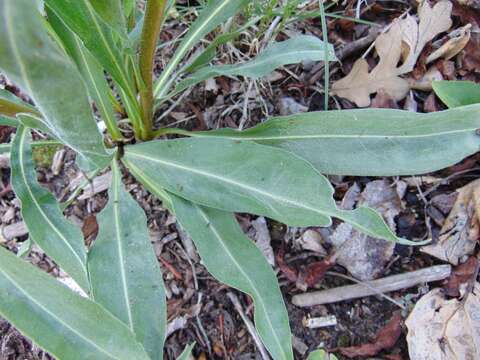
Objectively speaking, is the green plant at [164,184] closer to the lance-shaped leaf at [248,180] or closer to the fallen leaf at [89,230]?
the lance-shaped leaf at [248,180]

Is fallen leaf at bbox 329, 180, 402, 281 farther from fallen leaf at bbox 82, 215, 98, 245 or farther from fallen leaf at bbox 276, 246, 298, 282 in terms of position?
fallen leaf at bbox 82, 215, 98, 245

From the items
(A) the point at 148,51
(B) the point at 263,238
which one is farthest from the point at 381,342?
(A) the point at 148,51

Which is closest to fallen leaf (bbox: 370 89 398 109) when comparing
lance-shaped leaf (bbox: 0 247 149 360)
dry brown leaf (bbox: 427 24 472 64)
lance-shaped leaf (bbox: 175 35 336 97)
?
dry brown leaf (bbox: 427 24 472 64)

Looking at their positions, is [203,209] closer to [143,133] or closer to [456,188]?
[143,133]

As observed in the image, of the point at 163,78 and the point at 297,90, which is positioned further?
the point at 297,90

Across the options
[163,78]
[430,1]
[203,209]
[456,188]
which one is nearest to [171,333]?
[203,209]

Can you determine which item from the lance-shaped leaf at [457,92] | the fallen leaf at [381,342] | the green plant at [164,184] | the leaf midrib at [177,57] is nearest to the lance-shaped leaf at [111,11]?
the green plant at [164,184]
